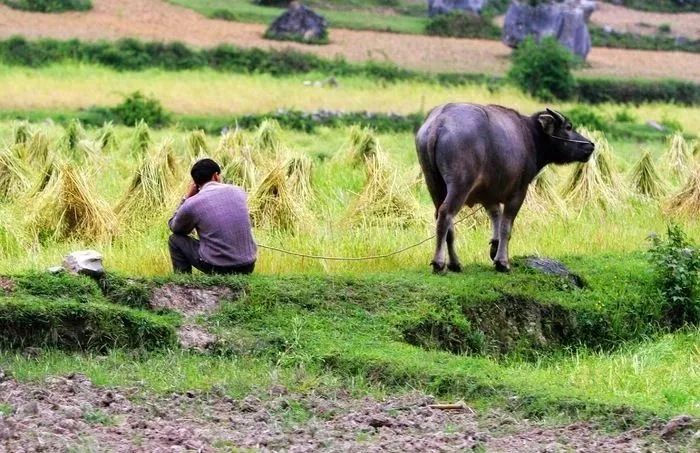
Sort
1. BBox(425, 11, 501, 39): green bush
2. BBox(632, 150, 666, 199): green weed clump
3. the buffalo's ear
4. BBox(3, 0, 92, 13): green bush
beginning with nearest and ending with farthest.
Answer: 1. the buffalo's ear
2. BBox(632, 150, 666, 199): green weed clump
3. BBox(3, 0, 92, 13): green bush
4. BBox(425, 11, 501, 39): green bush

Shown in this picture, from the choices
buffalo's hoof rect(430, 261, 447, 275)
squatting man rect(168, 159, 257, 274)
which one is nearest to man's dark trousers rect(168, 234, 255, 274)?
squatting man rect(168, 159, 257, 274)

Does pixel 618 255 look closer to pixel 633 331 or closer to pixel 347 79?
pixel 633 331

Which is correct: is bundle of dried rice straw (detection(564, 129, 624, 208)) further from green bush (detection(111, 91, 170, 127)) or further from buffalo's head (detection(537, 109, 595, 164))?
green bush (detection(111, 91, 170, 127))

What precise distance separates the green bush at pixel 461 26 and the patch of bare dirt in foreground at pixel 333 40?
1.01 m

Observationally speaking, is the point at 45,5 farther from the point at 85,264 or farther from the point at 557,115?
the point at 85,264

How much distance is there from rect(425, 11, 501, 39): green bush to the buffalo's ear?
3315 cm

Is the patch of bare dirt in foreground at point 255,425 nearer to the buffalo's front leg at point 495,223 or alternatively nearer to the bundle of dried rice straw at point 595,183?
the buffalo's front leg at point 495,223

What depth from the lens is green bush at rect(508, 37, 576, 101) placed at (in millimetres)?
31484

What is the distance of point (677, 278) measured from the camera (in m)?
11.1

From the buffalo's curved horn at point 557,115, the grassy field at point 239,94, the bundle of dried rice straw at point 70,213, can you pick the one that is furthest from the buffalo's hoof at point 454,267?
the grassy field at point 239,94

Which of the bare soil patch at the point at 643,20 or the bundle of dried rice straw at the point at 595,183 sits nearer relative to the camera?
the bundle of dried rice straw at the point at 595,183

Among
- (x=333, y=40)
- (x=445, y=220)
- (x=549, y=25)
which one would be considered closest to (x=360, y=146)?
(x=445, y=220)

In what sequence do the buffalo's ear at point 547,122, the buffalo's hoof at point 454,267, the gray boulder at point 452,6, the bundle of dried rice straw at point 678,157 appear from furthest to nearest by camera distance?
the gray boulder at point 452,6 < the bundle of dried rice straw at point 678,157 < the buffalo's ear at point 547,122 < the buffalo's hoof at point 454,267

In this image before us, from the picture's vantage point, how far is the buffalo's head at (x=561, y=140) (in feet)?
37.3
